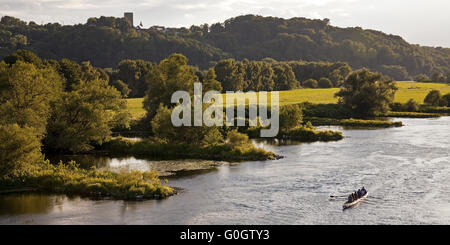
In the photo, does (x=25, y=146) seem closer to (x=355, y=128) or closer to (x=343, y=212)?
(x=343, y=212)

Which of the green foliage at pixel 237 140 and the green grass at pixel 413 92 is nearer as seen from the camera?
the green foliage at pixel 237 140

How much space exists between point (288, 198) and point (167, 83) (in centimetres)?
4592

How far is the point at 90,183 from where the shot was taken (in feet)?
147

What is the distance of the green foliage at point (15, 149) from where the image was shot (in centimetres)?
4509

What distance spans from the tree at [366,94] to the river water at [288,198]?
45122 millimetres

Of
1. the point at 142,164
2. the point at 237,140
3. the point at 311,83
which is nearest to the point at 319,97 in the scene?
the point at 311,83

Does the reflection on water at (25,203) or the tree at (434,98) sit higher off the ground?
the tree at (434,98)

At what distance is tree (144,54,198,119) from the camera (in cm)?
8294

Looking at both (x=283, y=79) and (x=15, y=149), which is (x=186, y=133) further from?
(x=283, y=79)

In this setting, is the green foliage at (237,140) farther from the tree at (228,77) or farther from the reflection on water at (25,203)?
the tree at (228,77)

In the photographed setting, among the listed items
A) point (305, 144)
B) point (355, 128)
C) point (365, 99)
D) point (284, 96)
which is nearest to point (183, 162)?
point (305, 144)

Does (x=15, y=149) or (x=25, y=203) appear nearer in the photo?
(x=25, y=203)

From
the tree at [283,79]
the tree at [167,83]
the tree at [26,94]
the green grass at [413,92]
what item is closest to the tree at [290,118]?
the tree at [167,83]

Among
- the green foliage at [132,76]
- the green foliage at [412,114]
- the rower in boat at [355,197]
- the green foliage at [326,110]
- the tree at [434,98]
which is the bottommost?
the rower in boat at [355,197]
